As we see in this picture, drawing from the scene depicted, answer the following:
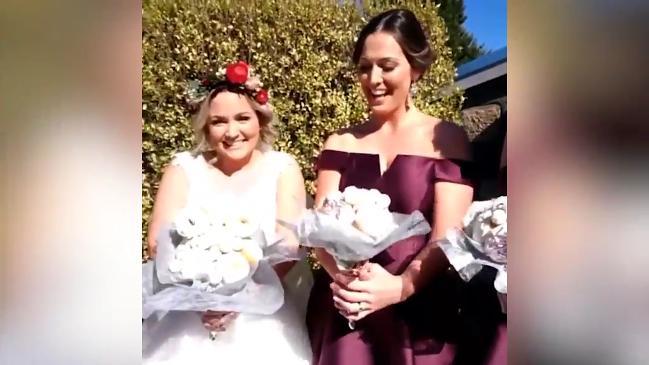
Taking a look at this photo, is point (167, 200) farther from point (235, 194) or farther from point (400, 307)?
point (400, 307)

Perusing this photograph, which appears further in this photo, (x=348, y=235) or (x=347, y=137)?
(x=347, y=137)

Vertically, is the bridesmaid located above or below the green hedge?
below

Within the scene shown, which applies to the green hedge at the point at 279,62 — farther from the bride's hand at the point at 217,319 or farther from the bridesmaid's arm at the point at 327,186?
the bride's hand at the point at 217,319

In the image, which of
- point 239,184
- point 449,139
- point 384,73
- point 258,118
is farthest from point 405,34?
point 239,184

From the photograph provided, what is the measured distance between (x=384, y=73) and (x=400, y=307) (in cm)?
46

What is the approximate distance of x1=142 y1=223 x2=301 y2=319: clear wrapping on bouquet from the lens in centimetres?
Result: 129

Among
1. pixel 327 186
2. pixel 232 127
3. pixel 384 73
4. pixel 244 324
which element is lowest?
pixel 244 324

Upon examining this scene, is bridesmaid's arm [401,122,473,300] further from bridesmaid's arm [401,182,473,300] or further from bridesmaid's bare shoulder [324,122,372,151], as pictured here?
bridesmaid's bare shoulder [324,122,372,151]

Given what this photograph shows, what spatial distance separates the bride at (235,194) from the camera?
135 centimetres

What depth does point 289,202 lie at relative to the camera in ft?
4.54

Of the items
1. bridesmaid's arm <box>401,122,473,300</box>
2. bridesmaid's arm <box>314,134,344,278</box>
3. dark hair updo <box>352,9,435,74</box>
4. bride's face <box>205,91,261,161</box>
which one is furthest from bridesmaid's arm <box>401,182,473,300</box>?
bride's face <box>205,91,261,161</box>

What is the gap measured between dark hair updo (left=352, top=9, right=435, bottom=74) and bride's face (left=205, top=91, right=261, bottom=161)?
24 cm
